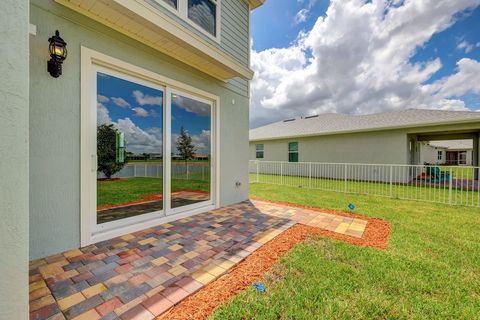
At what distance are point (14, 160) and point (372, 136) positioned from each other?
46.1 feet

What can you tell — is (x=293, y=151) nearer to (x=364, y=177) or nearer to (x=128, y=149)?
(x=364, y=177)

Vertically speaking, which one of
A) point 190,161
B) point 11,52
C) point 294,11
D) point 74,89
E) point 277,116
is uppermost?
point 277,116

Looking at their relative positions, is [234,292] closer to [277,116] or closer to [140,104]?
[140,104]

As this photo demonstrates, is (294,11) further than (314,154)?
No

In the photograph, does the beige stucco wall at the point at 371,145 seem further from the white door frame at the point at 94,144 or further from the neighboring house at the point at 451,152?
the neighboring house at the point at 451,152

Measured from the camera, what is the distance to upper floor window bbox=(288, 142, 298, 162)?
14867mm

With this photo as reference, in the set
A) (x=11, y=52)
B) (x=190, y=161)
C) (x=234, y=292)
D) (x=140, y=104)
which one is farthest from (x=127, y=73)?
(x=234, y=292)

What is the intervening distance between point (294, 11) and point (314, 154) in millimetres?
8511

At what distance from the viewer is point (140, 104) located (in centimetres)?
351

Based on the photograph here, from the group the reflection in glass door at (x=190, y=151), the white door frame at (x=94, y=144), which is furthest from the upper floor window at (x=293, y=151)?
the white door frame at (x=94, y=144)

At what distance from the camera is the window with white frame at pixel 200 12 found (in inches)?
157

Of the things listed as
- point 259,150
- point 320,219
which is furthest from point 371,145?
point 320,219

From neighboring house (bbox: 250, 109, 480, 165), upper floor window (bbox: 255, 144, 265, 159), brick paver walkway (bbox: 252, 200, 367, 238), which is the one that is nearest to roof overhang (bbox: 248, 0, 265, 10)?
brick paver walkway (bbox: 252, 200, 367, 238)

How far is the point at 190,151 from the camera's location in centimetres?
443
